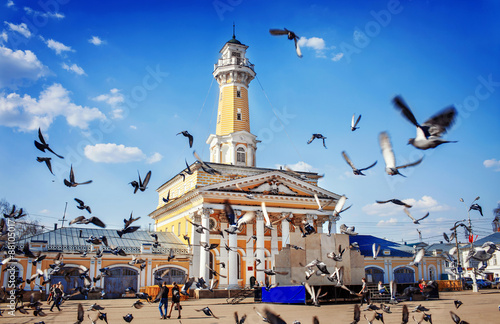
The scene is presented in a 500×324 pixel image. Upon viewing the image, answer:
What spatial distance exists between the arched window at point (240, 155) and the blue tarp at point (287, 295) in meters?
21.9

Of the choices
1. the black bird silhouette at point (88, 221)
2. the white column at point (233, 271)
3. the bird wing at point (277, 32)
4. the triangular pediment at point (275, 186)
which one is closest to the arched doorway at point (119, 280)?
the white column at point (233, 271)

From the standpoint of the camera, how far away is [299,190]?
41750 millimetres

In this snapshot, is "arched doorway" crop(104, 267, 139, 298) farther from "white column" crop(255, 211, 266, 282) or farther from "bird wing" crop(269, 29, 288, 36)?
"bird wing" crop(269, 29, 288, 36)

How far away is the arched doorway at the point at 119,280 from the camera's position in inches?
1361

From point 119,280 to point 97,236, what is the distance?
6546 millimetres

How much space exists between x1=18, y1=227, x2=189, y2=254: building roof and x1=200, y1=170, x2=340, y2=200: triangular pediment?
763cm

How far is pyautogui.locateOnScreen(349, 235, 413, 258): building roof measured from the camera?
→ 151ft

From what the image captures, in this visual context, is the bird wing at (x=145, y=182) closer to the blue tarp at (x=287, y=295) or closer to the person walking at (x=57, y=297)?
the person walking at (x=57, y=297)

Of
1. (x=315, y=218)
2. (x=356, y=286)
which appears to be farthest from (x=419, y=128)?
(x=315, y=218)

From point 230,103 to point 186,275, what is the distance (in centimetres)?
1923

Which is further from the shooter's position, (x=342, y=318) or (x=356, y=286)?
(x=356, y=286)

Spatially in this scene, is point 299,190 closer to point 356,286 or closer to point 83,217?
point 356,286

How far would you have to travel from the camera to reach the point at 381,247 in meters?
46.2

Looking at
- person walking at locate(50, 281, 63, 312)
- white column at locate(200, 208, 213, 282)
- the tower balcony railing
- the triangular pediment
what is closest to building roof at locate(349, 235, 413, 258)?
the triangular pediment
